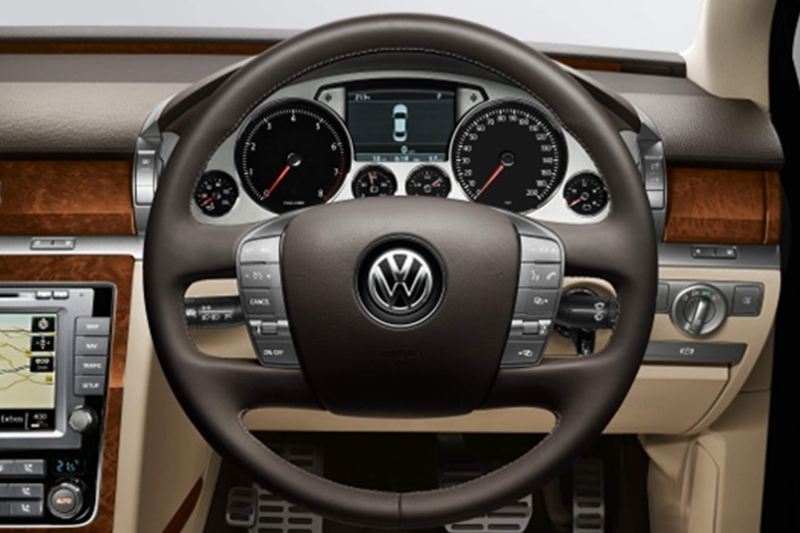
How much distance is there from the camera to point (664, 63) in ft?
6.58

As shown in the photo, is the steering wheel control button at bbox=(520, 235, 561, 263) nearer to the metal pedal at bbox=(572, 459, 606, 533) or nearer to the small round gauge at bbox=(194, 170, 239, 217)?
the small round gauge at bbox=(194, 170, 239, 217)

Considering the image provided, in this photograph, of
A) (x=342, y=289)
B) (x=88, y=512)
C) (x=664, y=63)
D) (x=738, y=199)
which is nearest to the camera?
(x=342, y=289)

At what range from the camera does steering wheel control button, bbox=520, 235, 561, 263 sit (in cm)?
127

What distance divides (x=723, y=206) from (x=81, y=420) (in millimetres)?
844

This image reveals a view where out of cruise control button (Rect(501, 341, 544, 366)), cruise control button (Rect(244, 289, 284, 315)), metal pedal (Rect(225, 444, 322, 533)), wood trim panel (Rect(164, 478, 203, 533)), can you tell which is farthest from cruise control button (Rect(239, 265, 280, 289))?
metal pedal (Rect(225, 444, 322, 533))

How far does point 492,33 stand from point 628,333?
0.32 meters

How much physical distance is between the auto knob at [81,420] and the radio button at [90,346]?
7 cm

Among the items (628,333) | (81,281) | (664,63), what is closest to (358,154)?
(81,281)

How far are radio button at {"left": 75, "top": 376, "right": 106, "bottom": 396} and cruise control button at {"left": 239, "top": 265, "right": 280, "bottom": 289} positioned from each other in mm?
399

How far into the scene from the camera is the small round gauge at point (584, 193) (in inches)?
64.0

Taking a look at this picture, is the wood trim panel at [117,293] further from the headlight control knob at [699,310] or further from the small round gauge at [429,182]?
the headlight control knob at [699,310]

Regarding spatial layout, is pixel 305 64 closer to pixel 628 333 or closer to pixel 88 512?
pixel 628 333

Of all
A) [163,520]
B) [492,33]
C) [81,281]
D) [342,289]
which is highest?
[492,33]

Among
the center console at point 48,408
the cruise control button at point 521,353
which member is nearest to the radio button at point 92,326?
the center console at point 48,408
